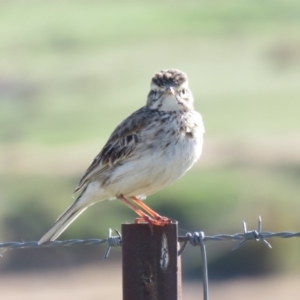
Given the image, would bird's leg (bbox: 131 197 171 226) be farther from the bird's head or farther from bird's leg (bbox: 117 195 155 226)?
the bird's head

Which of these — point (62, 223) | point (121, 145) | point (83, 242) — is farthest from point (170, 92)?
point (83, 242)

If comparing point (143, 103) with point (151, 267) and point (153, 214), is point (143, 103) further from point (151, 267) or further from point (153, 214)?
point (151, 267)

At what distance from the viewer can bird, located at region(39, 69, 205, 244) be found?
1098cm

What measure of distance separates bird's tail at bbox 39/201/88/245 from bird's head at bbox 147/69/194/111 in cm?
117

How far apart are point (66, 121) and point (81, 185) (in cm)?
4263

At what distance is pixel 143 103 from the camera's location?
49875 mm

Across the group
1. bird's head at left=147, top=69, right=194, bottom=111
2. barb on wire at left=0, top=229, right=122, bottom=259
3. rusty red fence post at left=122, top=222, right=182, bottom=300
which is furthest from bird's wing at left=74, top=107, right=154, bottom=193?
rusty red fence post at left=122, top=222, right=182, bottom=300

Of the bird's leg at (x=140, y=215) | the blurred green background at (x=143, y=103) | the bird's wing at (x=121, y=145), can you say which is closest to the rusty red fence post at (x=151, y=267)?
the bird's leg at (x=140, y=215)

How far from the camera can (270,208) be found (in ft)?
108

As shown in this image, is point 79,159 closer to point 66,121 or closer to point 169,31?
point 66,121

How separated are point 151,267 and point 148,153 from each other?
3.02 metres

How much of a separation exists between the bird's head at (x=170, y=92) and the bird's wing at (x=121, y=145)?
0.40ft

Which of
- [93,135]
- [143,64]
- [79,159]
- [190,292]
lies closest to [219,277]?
[190,292]

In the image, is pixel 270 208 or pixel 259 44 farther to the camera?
pixel 259 44
